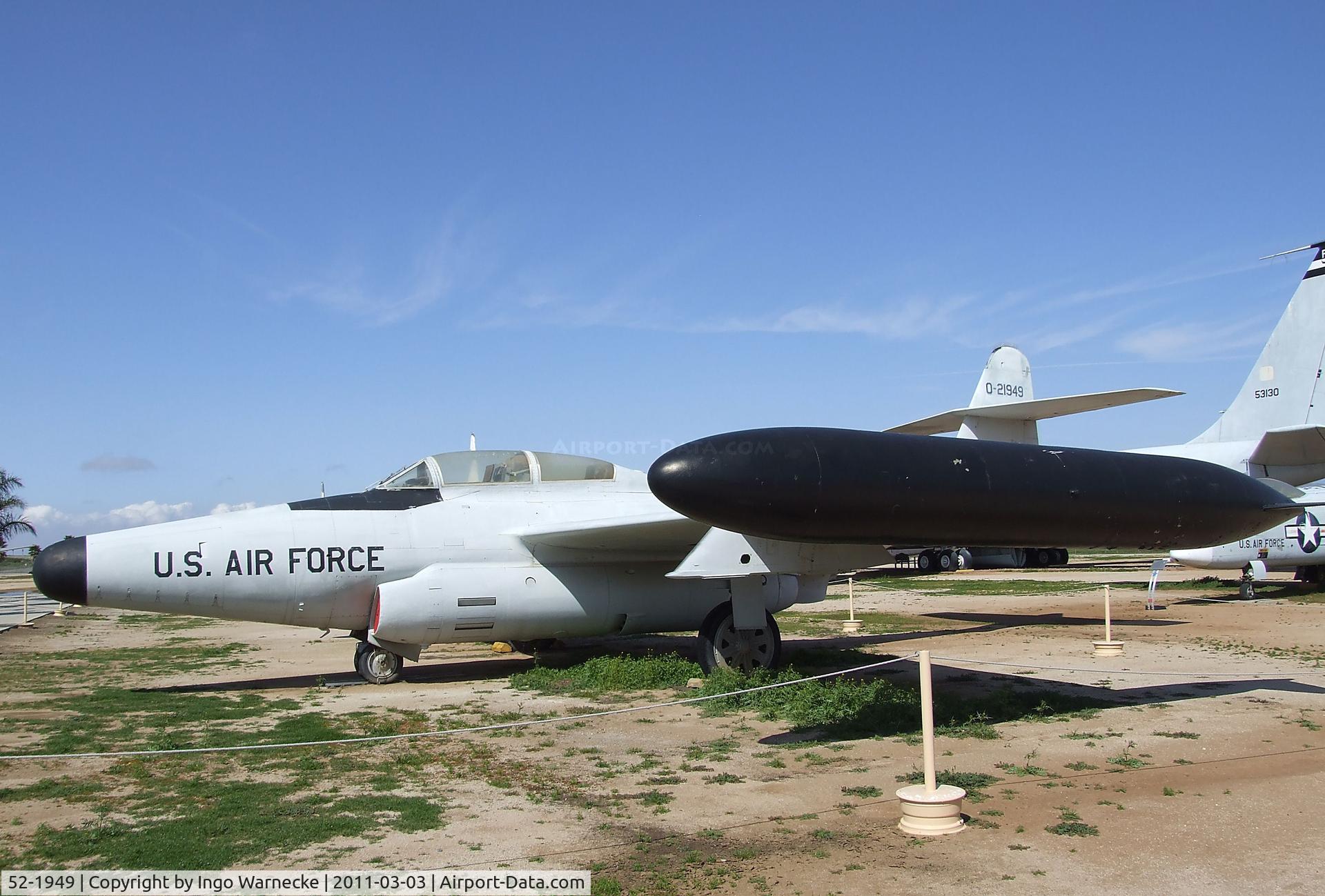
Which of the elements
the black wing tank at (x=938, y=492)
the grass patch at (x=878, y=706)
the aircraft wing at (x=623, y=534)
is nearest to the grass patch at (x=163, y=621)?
the aircraft wing at (x=623, y=534)

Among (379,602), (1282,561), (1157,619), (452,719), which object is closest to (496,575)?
(379,602)

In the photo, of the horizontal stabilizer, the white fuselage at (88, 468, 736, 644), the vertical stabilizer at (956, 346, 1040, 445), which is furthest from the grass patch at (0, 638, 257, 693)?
the horizontal stabilizer

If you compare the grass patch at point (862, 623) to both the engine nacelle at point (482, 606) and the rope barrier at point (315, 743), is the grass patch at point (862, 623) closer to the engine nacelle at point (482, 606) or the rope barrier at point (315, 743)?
the engine nacelle at point (482, 606)

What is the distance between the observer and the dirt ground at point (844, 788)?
5047 millimetres

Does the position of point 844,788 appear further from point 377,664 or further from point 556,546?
point 377,664

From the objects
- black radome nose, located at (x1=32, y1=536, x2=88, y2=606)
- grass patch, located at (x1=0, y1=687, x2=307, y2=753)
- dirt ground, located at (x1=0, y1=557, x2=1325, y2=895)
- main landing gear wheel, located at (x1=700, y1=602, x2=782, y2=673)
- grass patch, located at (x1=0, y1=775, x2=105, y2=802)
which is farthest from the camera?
main landing gear wheel, located at (x1=700, y1=602, x2=782, y2=673)

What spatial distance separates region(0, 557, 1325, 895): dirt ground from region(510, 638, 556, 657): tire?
3.41ft

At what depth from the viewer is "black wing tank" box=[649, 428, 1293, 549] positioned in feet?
24.8

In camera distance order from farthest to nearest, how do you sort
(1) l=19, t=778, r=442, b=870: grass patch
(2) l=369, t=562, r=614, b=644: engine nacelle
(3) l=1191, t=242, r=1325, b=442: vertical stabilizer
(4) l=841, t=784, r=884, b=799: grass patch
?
(3) l=1191, t=242, r=1325, b=442: vertical stabilizer < (2) l=369, t=562, r=614, b=644: engine nacelle < (4) l=841, t=784, r=884, b=799: grass patch < (1) l=19, t=778, r=442, b=870: grass patch

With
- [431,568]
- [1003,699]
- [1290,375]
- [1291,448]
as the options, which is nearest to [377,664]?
[431,568]

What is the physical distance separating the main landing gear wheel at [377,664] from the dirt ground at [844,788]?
8.7 inches

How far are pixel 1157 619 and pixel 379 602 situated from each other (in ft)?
49.0

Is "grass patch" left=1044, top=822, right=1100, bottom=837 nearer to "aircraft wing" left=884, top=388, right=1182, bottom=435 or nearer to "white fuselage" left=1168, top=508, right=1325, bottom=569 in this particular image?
"aircraft wing" left=884, top=388, right=1182, bottom=435

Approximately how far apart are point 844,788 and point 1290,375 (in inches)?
713
